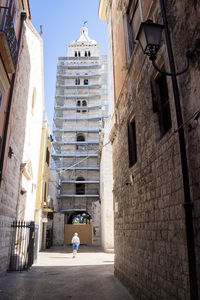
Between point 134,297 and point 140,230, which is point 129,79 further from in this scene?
point 134,297

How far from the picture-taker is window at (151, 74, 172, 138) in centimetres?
492

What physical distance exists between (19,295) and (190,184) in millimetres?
5276

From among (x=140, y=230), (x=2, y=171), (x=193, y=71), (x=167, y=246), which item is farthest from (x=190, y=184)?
(x=2, y=171)

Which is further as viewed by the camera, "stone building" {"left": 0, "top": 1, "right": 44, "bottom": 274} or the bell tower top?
the bell tower top

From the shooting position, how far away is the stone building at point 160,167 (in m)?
3.40

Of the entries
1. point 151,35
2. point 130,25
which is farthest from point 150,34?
point 130,25

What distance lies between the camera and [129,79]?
745 centimetres

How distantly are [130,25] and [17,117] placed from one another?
545 cm

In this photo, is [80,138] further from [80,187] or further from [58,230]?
[58,230]

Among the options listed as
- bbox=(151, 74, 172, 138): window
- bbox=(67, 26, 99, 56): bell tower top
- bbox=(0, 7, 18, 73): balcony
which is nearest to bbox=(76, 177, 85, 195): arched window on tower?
bbox=(67, 26, 99, 56): bell tower top

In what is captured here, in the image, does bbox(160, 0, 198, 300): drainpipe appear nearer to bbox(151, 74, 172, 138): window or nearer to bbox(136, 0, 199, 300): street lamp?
bbox(136, 0, 199, 300): street lamp

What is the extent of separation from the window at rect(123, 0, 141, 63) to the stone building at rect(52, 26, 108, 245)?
62.9ft

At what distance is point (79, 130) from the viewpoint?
3441cm

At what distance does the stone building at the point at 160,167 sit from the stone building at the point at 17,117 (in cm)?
373
